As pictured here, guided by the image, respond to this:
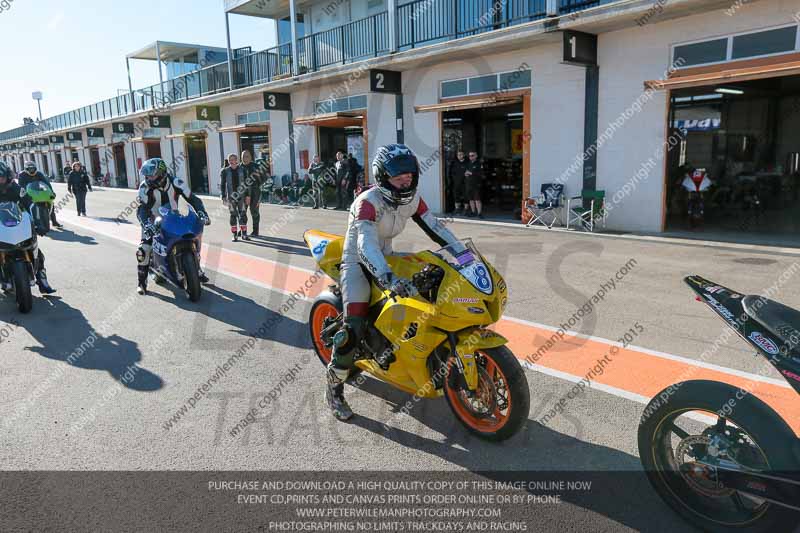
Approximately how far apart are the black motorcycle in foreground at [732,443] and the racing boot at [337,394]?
1.96 metres

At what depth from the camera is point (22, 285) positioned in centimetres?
705

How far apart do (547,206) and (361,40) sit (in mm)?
9730

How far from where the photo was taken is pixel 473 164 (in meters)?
16.2

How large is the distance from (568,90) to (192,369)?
11.9 metres

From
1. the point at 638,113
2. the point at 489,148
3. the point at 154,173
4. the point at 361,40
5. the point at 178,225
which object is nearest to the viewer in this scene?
the point at 178,225

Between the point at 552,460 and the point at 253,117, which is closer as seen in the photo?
the point at 552,460

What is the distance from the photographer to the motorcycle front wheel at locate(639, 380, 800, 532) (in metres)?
2.45

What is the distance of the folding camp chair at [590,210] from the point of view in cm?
1358

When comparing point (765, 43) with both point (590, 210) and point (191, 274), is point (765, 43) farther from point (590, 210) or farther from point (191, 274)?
point (191, 274)

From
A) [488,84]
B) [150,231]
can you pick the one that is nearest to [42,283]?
[150,231]

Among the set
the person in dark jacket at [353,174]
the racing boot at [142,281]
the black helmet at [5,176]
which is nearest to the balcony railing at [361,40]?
the person in dark jacket at [353,174]

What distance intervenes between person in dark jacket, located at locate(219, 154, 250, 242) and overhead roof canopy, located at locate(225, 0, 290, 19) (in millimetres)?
13726

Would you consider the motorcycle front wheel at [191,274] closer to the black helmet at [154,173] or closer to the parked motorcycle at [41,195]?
the black helmet at [154,173]

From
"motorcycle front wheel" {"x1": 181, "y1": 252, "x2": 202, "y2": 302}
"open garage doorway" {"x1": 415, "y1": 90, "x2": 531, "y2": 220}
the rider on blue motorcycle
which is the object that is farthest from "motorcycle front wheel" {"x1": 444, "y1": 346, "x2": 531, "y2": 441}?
"open garage doorway" {"x1": 415, "y1": 90, "x2": 531, "y2": 220}
